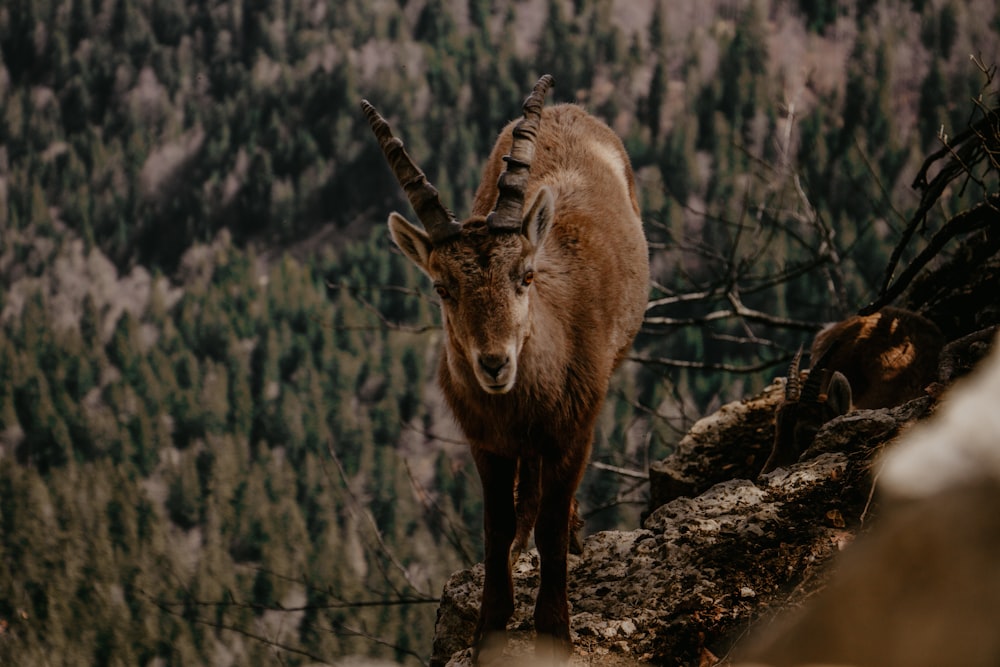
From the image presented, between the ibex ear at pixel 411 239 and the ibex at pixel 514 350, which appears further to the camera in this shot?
the ibex ear at pixel 411 239

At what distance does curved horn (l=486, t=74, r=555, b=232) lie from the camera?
389 centimetres

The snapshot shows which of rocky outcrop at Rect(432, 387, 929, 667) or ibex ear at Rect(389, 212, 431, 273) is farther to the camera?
ibex ear at Rect(389, 212, 431, 273)

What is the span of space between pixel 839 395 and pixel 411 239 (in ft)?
7.50

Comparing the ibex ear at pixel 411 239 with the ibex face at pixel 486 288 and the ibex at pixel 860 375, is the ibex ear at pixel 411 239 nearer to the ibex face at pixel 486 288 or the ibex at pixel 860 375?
the ibex face at pixel 486 288

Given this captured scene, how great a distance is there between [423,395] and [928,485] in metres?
12.3

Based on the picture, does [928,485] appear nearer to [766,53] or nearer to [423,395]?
Result: [423,395]

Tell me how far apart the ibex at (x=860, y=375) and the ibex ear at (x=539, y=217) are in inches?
69.3

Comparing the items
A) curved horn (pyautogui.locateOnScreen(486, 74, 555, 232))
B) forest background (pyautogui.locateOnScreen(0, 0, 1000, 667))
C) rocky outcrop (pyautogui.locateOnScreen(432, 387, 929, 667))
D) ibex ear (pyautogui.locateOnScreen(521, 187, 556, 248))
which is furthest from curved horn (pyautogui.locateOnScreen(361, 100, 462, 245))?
forest background (pyautogui.locateOnScreen(0, 0, 1000, 667))

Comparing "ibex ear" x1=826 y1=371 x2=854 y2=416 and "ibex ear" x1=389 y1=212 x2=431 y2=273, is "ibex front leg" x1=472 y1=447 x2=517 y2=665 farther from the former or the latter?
"ibex ear" x1=826 y1=371 x2=854 y2=416

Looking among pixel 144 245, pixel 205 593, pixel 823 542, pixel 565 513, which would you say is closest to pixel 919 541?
pixel 823 542

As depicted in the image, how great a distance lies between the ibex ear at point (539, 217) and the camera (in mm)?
4004

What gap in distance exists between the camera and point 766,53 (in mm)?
14680

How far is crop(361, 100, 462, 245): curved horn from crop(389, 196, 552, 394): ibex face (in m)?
0.04

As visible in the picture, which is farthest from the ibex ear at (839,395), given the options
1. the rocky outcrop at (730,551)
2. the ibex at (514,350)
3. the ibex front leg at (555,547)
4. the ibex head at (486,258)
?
the ibex head at (486,258)
